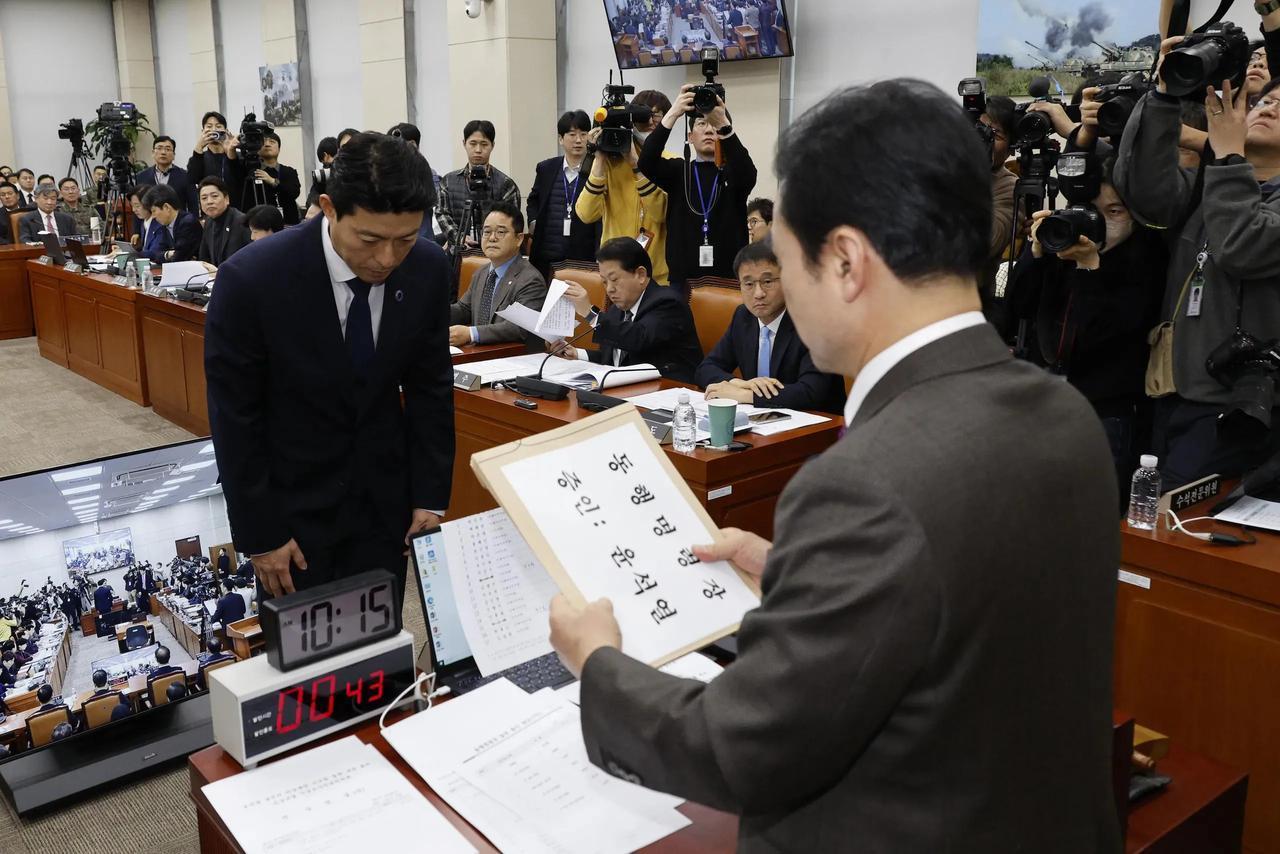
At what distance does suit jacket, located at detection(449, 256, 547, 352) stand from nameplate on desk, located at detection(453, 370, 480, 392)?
2.36 ft

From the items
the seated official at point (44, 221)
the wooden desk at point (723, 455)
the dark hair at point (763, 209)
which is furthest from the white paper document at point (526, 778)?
the seated official at point (44, 221)

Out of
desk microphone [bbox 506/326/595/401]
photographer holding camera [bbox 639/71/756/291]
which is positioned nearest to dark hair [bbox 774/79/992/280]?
desk microphone [bbox 506/326/595/401]

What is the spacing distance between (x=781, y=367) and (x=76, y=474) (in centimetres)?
209

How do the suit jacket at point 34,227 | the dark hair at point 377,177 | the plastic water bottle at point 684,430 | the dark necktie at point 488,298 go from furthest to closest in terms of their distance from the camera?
the suit jacket at point 34,227 → the dark necktie at point 488,298 → the plastic water bottle at point 684,430 → the dark hair at point 377,177

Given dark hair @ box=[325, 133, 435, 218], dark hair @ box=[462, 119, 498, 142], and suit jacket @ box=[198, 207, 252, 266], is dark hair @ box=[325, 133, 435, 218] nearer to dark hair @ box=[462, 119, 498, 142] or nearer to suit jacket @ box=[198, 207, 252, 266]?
dark hair @ box=[462, 119, 498, 142]

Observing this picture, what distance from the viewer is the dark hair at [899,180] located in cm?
71

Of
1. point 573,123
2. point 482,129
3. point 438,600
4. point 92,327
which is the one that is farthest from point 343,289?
point 92,327

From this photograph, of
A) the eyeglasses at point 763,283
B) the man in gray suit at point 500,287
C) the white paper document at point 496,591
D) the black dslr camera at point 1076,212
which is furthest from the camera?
the man in gray suit at point 500,287

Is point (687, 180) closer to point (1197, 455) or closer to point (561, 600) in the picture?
point (1197, 455)

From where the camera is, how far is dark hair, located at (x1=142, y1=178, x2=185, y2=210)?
264 inches

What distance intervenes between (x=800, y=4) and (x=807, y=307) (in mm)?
5902

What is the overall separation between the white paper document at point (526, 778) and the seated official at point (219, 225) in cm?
489

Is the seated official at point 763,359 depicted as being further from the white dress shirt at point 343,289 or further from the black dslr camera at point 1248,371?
the white dress shirt at point 343,289

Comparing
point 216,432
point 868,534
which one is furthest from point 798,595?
point 216,432
